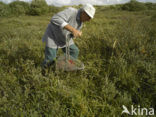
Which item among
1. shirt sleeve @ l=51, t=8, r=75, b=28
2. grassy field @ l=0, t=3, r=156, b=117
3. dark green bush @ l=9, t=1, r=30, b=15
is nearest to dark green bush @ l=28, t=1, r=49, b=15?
dark green bush @ l=9, t=1, r=30, b=15

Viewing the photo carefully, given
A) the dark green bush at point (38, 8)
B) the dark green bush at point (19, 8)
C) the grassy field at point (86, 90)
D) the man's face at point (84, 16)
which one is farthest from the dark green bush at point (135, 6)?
the man's face at point (84, 16)

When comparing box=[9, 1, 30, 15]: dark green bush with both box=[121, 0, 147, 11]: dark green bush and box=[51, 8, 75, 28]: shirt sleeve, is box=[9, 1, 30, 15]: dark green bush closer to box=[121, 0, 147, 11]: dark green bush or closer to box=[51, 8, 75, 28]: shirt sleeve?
box=[121, 0, 147, 11]: dark green bush

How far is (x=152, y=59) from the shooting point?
2531 mm

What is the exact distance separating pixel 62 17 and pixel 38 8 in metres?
38.4

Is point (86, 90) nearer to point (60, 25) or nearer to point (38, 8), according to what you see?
point (60, 25)

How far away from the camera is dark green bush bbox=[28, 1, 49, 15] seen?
36.8 metres

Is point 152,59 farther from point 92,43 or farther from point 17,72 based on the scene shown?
point 17,72

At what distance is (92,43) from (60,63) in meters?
1.31

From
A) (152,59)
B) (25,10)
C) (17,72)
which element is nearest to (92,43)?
(152,59)

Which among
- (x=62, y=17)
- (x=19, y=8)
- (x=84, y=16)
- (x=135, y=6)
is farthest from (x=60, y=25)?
(x=19, y=8)

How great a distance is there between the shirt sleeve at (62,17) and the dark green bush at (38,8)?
37.8m

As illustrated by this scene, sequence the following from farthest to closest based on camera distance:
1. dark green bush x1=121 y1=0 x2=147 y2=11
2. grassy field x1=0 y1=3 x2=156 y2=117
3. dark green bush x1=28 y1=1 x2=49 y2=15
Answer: dark green bush x1=28 y1=1 x2=49 y2=15 < dark green bush x1=121 y1=0 x2=147 y2=11 < grassy field x1=0 y1=3 x2=156 y2=117

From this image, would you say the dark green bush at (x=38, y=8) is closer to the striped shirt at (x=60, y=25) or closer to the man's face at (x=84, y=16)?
the striped shirt at (x=60, y=25)

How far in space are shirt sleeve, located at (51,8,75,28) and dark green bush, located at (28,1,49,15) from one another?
37762 millimetres
